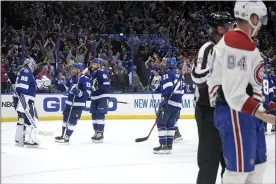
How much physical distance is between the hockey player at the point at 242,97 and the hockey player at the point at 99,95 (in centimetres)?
523

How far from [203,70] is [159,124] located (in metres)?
3.44

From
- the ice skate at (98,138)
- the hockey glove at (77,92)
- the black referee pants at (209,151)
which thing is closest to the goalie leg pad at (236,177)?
the black referee pants at (209,151)

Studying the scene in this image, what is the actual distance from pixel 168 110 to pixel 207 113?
3.42 metres

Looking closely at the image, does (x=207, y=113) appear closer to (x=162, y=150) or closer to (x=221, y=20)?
(x=221, y=20)

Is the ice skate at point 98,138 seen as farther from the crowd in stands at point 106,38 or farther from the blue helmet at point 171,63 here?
the crowd in stands at point 106,38

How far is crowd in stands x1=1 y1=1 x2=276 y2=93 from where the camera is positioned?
11164 mm

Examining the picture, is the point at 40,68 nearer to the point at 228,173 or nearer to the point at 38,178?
the point at 38,178

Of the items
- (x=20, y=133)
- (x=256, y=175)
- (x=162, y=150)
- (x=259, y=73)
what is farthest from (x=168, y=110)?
(x=259, y=73)

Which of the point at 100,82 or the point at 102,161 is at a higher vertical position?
the point at 100,82

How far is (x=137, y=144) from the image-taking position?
7.57 metres

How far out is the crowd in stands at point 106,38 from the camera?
11164 millimetres

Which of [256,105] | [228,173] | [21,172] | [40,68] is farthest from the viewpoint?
[40,68]

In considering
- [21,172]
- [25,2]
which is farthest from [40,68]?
[21,172]

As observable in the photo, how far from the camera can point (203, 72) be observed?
3188 mm
